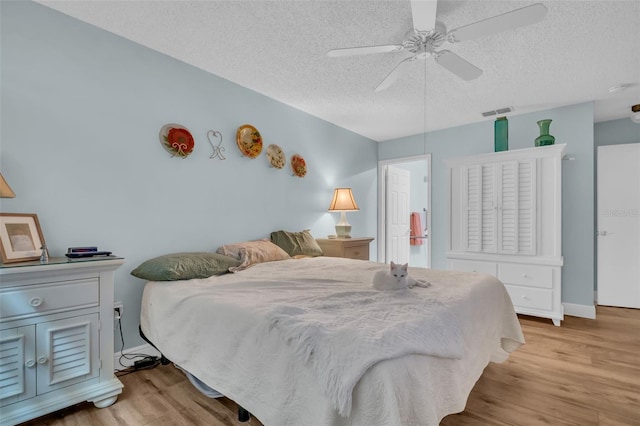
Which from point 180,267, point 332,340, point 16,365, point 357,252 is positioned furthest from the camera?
point 357,252

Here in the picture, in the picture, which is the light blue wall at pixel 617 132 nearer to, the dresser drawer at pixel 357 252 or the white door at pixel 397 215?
the white door at pixel 397 215

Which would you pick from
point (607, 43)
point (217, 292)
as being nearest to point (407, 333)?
point (217, 292)

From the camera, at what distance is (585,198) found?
340cm

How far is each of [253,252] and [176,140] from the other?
1.12 m

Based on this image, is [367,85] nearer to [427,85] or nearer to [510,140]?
[427,85]

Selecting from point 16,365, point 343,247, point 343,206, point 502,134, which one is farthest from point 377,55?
point 16,365

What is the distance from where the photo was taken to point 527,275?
3.27 metres

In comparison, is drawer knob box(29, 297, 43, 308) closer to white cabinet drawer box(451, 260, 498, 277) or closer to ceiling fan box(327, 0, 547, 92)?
ceiling fan box(327, 0, 547, 92)

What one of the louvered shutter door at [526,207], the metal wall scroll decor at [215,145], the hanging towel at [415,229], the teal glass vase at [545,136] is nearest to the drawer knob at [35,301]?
the metal wall scroll decor at [215,145]

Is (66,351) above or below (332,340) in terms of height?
below

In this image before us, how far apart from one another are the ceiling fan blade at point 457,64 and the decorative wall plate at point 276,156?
6.06ft

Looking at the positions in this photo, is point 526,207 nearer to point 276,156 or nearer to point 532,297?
point 532,297

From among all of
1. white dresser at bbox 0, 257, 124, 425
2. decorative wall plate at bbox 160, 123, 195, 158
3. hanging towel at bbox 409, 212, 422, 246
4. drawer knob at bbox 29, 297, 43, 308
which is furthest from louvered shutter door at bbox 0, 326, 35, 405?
hanging towel at bbox 409, 212, 422, 246

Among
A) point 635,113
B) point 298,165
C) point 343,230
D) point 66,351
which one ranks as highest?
point 635,113
